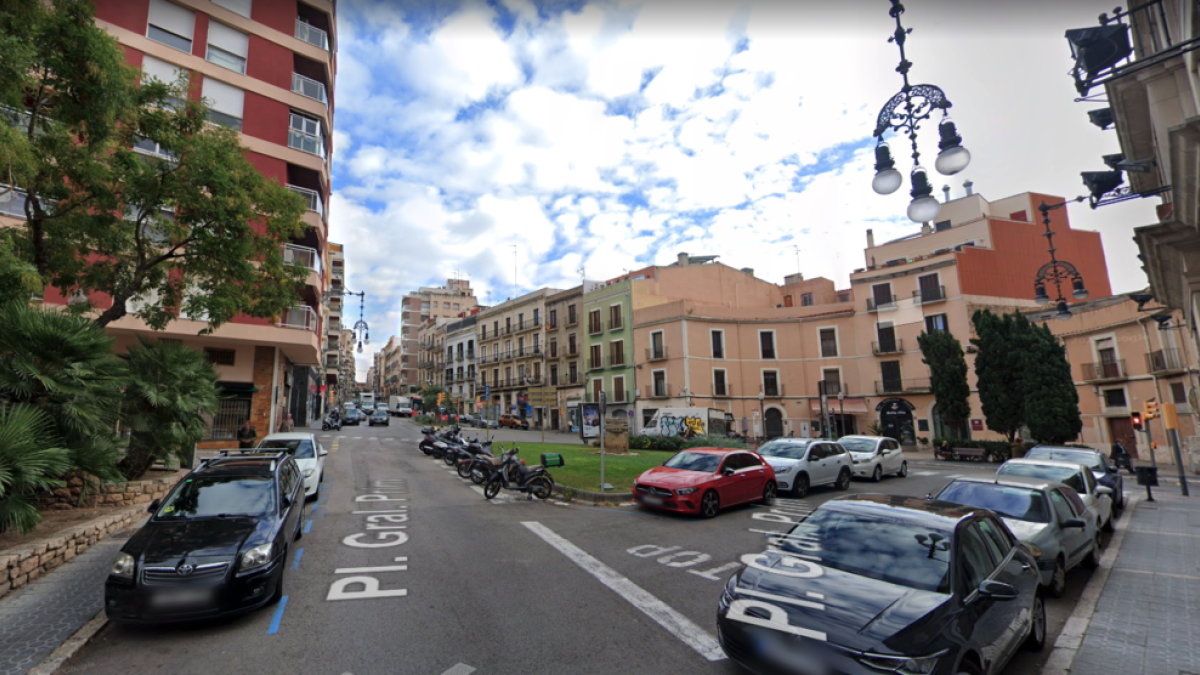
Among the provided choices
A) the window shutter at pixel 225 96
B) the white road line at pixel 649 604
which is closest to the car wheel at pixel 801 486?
the white road line at pixel 649 604

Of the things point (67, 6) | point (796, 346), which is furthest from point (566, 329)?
point (67, 6)

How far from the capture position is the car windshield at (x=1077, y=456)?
40.6ft

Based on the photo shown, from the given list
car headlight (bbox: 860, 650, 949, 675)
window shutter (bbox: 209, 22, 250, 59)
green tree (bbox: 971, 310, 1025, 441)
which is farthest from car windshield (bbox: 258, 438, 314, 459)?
green tree (bbox: 971, 310, 1025, 441)

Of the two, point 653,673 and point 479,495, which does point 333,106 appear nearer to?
point 479,495

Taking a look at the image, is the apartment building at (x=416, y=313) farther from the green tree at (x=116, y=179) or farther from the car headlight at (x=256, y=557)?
the car headlight at (x=256, y=557)

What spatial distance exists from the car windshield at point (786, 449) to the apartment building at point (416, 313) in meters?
80.4

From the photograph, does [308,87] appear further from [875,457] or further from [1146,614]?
[1146,614]

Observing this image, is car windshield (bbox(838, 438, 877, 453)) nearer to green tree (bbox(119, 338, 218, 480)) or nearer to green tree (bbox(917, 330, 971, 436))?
green tree (bbox(917, 330, 971, 436))

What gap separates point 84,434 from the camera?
7602mm

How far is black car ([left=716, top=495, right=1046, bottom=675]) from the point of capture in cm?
341

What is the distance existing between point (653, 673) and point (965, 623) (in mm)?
2295

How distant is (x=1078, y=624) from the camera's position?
5.45 metres

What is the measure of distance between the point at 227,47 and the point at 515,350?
128ft

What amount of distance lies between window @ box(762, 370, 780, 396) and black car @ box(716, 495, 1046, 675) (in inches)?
1428
